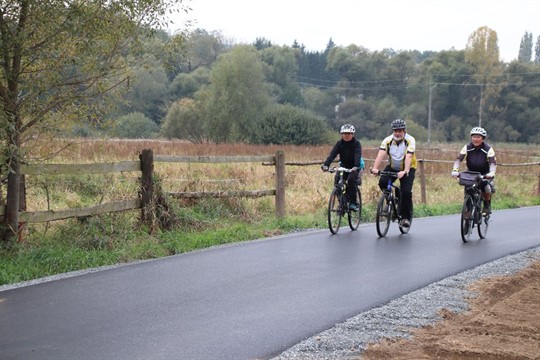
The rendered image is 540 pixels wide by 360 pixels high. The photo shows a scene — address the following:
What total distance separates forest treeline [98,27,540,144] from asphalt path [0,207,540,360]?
47574mm

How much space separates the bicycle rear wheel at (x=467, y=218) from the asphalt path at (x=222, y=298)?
0.43m

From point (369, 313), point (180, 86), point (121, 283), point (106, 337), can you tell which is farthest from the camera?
point (180, 86)

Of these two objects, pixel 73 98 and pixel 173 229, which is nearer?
pixel 73 98

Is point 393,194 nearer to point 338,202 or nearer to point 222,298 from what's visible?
point 338,202

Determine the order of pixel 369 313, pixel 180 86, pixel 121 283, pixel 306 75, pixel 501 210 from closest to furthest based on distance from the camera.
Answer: pixel 369 313
pixel 121 283
pixel 501 210
pixel 180 86
pixel 306 75

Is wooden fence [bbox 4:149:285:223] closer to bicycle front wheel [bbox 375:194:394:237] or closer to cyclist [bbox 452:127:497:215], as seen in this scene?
bicycle front wheel [bbox 375:194:394:237]

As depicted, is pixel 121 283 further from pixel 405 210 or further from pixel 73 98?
pixel 405 210

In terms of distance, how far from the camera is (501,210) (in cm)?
2120

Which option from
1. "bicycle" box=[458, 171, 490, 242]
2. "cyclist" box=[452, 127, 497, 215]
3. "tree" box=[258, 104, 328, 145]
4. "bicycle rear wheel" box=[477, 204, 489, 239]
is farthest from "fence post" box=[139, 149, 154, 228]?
"tree" box=[258, 104, 328, 145]

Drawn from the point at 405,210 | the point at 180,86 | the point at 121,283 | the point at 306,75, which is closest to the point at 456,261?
the point at 405,210

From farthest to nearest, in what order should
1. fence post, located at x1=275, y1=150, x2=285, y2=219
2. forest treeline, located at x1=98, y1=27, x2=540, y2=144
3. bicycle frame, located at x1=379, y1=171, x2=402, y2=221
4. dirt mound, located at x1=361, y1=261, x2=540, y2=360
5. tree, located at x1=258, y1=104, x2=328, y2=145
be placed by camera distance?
forest treeline, located at x1=98, y1=27, x2=540, y2=144 < tree, located at x1=258, y1=104, x2=328, y2=145 < fence post, located at x1=275, y1=150, x2=285, y2=219 < bicycle frame, located at x1=379, y1=171, x2=402, y2=221 < dirt mound, located at x1=361, y1=261, x2=540, y2=360

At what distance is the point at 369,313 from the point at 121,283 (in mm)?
2953

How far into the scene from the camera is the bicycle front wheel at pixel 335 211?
13.6 m

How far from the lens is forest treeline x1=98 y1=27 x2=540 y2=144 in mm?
70375
